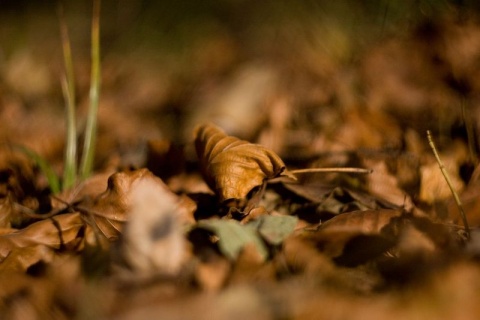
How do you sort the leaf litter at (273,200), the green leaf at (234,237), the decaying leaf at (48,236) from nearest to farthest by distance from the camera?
1. the leaf litter at (273,200)
2. the green leaf at (234,237)
3. the decaying leaf at (48,236)

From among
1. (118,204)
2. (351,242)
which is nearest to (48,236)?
(118,204)

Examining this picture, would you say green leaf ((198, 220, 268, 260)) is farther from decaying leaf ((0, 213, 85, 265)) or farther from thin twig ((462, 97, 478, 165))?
thin twig ((462, 97, 478, 165))

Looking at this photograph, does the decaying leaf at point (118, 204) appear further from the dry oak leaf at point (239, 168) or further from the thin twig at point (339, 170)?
the thin twig at point (339, 170)

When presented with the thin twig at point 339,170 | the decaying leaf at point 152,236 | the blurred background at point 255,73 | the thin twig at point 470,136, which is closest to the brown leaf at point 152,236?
the decaying leaf at point 152,236

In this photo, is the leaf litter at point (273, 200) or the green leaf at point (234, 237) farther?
the green leaf at point (234, 237)

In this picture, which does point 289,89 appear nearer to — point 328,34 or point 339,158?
point 328,34

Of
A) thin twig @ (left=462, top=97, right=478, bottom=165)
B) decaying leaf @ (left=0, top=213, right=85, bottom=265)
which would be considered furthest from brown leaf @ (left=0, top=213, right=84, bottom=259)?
thin twig @ (left=462, top=97, right=478, bottom=165)

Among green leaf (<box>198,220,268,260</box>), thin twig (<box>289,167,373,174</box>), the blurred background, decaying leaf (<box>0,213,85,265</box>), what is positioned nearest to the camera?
green leaf (<box>198,220,268,260</box>)
